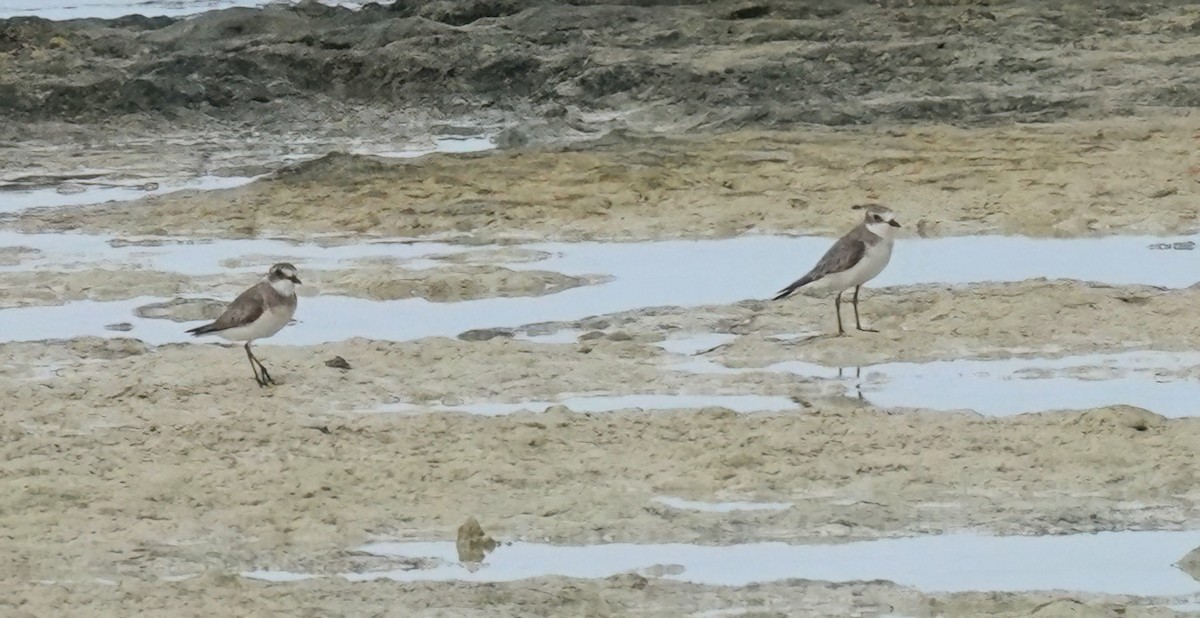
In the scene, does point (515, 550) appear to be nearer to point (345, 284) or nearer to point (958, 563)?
point (958, 563)

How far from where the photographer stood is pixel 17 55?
62.5ft

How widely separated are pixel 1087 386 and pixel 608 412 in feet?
7.28

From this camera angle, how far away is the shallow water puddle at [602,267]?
10609mm

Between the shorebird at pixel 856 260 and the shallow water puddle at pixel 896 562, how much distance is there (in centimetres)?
306

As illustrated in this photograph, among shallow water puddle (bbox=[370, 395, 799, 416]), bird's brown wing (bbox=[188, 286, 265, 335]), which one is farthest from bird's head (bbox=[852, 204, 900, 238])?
bird's brown wing (bbox=[188, 286, 265, 335])

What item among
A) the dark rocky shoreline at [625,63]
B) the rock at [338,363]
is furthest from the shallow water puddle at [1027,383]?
the dark rocky shoreline at [625,63]

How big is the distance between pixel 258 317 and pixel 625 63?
29.4 feet

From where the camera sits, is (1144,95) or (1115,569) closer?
(1115,569)

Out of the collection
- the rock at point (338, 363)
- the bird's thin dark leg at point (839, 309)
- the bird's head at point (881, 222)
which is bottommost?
the bird's thin dark leg at point (839, 309)

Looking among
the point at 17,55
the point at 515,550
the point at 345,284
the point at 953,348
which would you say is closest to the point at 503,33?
the point at 17,55

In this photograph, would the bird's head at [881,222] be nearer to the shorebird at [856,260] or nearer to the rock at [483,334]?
the shorebird at [856,260]

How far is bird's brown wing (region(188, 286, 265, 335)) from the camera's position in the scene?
909 cm

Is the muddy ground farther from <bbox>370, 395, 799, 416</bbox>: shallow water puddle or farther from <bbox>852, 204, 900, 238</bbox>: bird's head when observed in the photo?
<bbox>852, 204, 900, 238</bbox>: bird's head

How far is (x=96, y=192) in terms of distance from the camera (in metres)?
14.7
